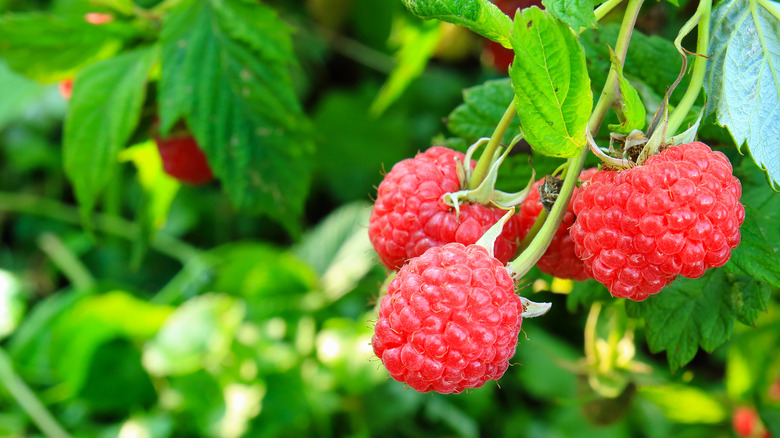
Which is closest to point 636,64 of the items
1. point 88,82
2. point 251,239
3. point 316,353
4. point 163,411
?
point 88,82

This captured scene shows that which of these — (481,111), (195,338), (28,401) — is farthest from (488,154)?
(28,401)

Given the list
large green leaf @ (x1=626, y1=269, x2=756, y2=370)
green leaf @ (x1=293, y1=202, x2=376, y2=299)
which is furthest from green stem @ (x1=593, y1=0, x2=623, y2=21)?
green leaf @ (x1=293, y1=202, x2=376, y2=299)

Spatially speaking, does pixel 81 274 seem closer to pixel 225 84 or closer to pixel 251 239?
pixel 251 239

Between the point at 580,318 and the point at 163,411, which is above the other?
the point at 580,318

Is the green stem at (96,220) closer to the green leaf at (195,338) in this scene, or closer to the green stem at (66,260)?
the green stem at (66,260)

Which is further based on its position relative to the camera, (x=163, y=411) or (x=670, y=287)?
(x=163, y=411)

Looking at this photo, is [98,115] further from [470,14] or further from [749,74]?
[749,74]
